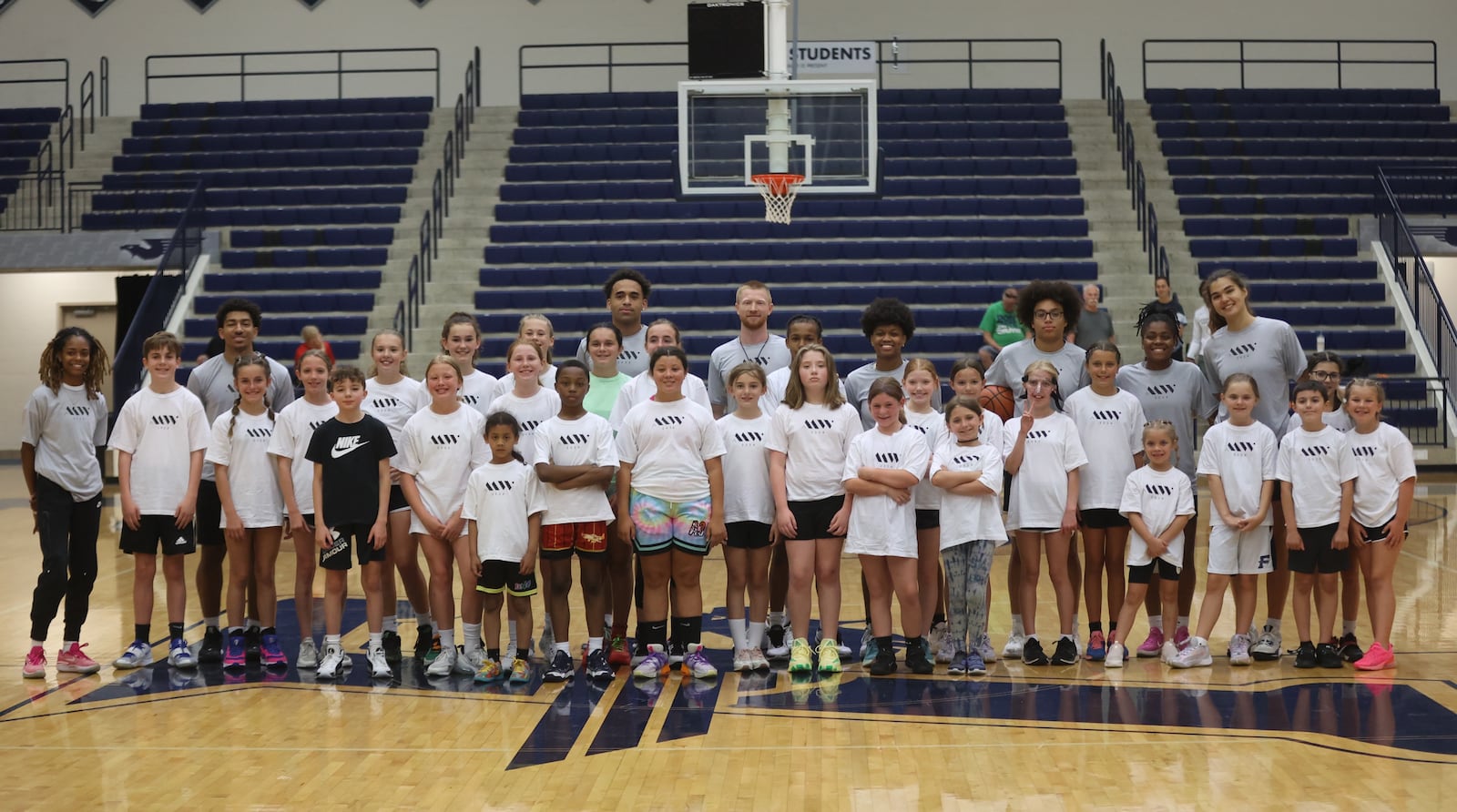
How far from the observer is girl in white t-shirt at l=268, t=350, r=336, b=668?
5348 millimetres

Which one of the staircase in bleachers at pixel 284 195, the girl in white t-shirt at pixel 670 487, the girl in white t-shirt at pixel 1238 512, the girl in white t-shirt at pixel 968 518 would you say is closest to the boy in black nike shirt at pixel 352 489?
the girl in white t-shirt at pixel 670 487

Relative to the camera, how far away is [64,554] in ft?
17.8

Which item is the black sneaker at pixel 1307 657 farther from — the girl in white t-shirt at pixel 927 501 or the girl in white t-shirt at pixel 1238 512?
the girl in white t-shirt at pixel 927 501

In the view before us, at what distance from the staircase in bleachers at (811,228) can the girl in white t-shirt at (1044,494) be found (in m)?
7.84

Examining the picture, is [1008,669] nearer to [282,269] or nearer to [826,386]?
[826,386]

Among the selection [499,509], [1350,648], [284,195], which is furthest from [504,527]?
[284,195]

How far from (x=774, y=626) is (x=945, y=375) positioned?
25.9ft

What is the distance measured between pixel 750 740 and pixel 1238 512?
235cm

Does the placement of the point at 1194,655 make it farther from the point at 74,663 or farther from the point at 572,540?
the point at 74,663

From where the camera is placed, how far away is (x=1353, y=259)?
47.5ft

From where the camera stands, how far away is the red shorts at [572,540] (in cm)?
517

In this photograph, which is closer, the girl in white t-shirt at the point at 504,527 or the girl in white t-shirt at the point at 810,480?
the girl in white t-shirt at the point at 504,527

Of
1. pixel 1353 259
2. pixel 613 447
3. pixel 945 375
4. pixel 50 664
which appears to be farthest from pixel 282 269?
pixel 1353 259

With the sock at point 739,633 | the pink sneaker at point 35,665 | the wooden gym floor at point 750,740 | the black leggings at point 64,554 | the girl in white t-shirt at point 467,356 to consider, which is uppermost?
the girl in white t-shirt at point 467,356
